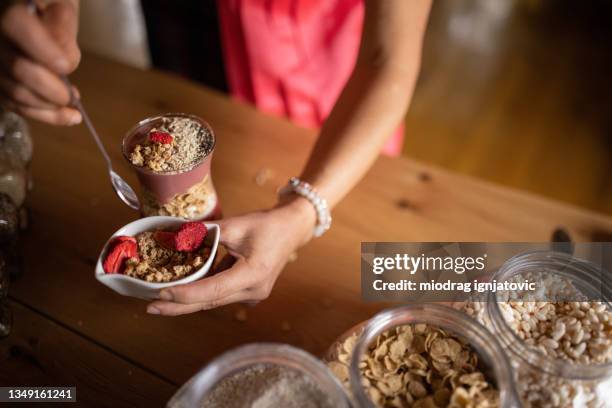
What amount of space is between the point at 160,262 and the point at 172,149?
0.40 feet

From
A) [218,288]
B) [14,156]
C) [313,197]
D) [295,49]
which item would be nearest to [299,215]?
[313,197]

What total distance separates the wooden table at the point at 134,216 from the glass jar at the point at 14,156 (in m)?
0.07

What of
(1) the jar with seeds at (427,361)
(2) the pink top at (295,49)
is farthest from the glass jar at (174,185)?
(2) the pink top at (295,49)

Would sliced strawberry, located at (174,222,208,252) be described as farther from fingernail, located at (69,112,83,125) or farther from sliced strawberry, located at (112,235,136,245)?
fingernail, located at (69,112,83,125)

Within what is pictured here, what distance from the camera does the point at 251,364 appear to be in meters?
0.48

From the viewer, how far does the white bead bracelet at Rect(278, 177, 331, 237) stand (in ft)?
2.31

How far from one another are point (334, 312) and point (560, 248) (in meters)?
0.31

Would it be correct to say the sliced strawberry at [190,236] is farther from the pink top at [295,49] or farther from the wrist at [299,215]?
the pink top at [295,49]

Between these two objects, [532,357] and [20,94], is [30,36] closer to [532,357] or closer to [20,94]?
[20,94]

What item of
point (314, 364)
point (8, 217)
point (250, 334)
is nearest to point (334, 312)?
point (250, 334)

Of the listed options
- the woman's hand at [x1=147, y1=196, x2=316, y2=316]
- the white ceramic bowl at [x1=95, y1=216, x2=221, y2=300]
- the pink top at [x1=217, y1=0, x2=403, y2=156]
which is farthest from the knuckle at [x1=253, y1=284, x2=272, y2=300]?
the pink top at [x1=217, y1=0, x2=403, y2=156]

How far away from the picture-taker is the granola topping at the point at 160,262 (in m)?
0.52

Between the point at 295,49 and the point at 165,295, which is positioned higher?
the point at 295,49

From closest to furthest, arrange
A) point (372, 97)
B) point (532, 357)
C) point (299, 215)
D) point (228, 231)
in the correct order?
point (532, 357) < point (228, 231) < point (299, 215) < point (372, 97)
